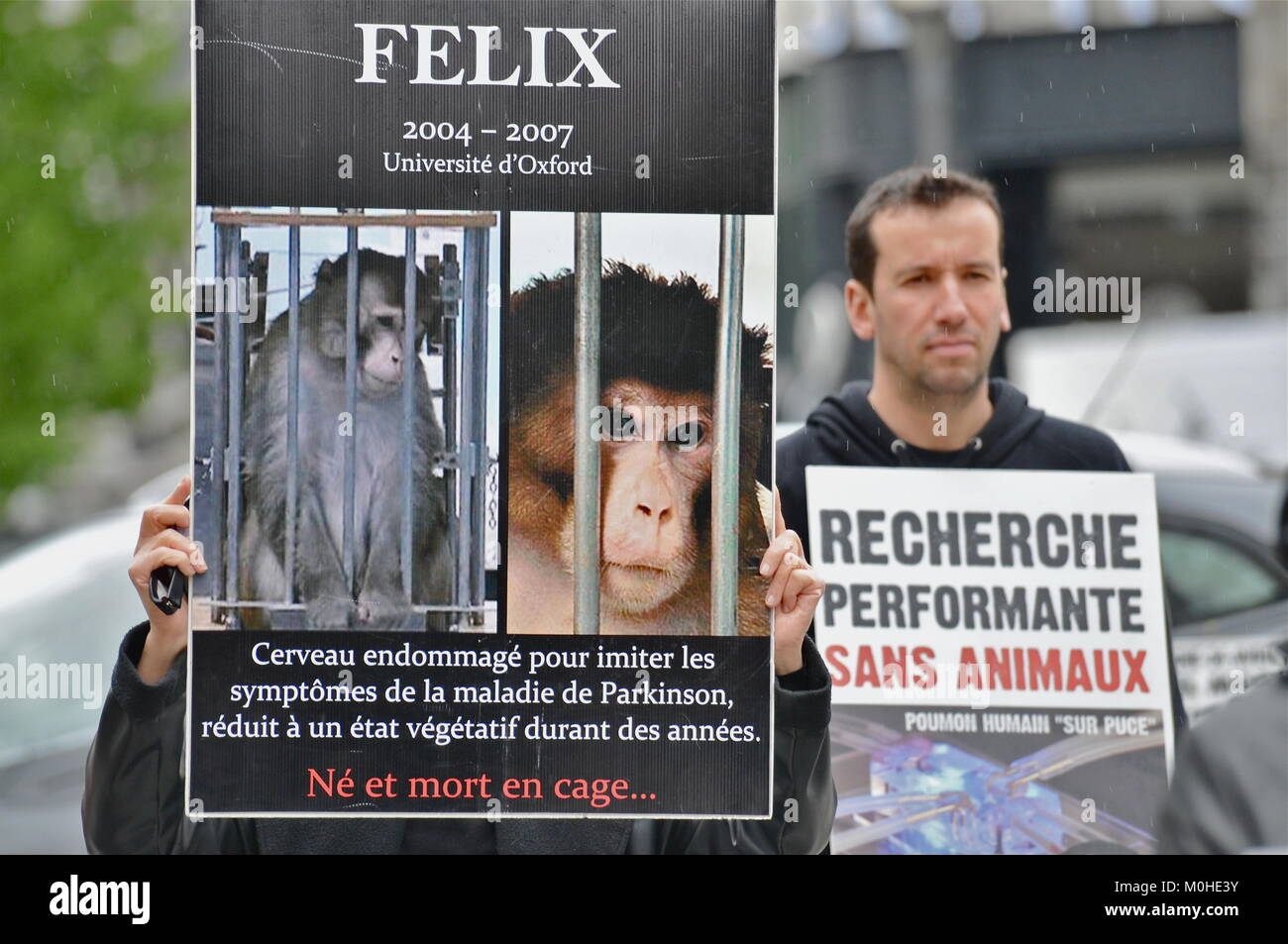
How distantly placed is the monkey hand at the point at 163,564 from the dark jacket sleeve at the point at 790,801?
2.90ft

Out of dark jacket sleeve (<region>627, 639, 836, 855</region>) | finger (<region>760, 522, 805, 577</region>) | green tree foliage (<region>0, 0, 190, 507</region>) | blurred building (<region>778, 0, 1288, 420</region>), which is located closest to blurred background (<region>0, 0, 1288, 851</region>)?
blurred building (<region>778, 0, 1288, 420</region>)

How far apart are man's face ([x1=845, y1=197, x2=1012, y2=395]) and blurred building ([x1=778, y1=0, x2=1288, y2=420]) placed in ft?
0.27

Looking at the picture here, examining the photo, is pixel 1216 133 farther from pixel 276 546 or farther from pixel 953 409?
pixel 276 546

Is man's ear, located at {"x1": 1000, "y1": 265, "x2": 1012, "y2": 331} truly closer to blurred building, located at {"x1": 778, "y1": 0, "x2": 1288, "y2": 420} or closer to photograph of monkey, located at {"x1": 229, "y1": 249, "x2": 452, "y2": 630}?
blurred building, located at {"x1": 778, "y1": 0, "x2": 1288, "y2": 420}

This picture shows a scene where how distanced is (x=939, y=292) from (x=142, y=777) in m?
1.73

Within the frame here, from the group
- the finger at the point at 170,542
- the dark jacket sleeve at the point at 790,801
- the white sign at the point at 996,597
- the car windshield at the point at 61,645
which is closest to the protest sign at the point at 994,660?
the white sign at the point at 996,597

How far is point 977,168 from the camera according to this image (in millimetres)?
3066

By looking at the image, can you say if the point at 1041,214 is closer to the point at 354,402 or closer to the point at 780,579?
Result: the point at 780,579

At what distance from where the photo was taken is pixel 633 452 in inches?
106

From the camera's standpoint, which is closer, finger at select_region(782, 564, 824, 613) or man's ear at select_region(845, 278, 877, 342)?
finger at select_region(782, 564, 824, 613)

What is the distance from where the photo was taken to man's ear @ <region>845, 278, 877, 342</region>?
10.1ft

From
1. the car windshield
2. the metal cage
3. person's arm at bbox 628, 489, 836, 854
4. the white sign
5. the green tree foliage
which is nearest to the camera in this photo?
the metal cage

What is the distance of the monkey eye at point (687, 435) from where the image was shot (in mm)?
2688

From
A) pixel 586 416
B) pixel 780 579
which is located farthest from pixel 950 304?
pixel 586 416
